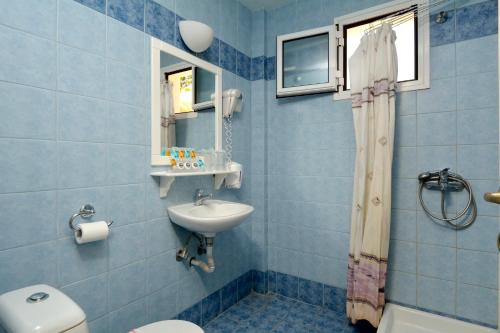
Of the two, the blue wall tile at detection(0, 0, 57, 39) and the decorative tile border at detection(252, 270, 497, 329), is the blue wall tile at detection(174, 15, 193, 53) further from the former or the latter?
the decorative tile border at detection(252, 270, 497, 329)

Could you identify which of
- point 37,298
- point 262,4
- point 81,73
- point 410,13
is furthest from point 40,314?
point 262,4

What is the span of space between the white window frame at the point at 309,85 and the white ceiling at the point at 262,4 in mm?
283

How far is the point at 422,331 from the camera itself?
178 cm

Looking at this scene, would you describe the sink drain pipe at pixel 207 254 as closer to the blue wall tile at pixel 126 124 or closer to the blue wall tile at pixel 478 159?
the blue wall tile at pixel 126 124

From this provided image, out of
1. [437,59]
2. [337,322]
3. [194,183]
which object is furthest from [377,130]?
[337,322]

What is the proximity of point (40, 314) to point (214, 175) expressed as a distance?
135 centimetres

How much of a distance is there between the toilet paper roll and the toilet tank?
0.27 m

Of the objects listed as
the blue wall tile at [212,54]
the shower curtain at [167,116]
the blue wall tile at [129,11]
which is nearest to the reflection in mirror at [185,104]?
the shower curtain at [167,116]

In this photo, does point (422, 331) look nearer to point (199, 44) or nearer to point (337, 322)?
point (337, 322)

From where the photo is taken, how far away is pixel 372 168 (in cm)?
179

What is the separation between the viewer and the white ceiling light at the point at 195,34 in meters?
1.75

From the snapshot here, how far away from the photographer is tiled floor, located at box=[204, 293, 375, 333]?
1938 mm

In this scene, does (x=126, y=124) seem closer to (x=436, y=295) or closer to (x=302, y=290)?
(x=302, y=290)

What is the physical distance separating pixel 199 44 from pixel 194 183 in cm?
91
